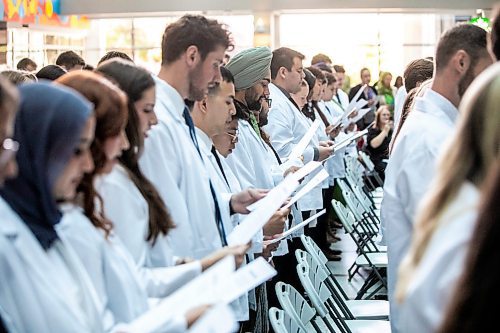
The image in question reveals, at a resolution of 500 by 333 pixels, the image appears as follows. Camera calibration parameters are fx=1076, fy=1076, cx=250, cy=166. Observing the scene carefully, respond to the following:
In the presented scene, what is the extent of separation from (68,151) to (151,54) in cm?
2119

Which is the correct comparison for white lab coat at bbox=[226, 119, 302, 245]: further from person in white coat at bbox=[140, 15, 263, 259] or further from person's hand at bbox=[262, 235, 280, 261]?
person in white coat at bbox=[140, 15, 263, 259]

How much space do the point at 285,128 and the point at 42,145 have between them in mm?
5491

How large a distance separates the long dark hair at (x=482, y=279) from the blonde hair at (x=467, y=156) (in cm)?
22

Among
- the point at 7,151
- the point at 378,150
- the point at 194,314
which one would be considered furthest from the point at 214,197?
the point at 378,150

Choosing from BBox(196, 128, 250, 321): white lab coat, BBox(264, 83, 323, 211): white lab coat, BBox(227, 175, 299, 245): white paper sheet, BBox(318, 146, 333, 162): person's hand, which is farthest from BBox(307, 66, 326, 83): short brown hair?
BBox(227, 175, 299, 245): white paper sheet

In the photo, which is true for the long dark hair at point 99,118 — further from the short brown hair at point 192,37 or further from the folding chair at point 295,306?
the folding chair at point 295,306

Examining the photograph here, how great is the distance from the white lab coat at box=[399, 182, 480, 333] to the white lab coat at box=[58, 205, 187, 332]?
98 centimetres

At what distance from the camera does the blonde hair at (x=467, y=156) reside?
6.49 feet

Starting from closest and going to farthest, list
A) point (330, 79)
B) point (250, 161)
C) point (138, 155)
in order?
point (138, 155)
point (250, 161)
point (330, 79)

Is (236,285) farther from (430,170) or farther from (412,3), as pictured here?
(412,3)

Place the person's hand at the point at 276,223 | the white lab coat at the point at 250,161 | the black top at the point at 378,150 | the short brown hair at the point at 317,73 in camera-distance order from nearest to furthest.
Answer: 1. the person's hand at the point at 276,223
2. the white lab coat at the point at 250,161
3. the short brown hair at the point at 317,73
4. the black top at the point at 378,150

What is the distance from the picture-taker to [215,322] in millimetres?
2299

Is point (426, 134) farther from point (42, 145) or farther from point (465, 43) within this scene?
point (42, 145)

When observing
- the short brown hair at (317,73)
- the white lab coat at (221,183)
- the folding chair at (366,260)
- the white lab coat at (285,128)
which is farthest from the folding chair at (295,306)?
the short brown hair at (317,73)
